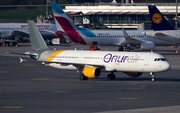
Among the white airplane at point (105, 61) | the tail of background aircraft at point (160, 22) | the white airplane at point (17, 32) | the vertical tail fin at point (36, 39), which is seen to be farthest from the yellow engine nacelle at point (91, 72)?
the white airplane at point (17, 32)

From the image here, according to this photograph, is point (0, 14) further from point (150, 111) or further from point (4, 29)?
point (150, 111)

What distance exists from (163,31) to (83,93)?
44712 mm

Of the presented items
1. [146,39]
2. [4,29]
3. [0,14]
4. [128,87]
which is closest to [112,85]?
[128,87]

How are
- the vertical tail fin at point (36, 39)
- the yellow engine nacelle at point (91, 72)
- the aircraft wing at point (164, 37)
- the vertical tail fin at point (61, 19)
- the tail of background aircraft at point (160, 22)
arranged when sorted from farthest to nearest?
the vertical tail fin at point (61, 19)
the tail of background aircraft at point (160, 22)
the aircraft wing at point (164, 37)
the vertical tail fin at point (36, 39)
the yellow engine nacelle at point (91, 72)

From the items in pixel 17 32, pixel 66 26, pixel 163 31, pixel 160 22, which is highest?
pixel 160 22

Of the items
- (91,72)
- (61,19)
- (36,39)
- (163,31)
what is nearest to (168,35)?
(163,31)

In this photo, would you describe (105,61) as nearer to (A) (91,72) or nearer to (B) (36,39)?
(A) (91,72)

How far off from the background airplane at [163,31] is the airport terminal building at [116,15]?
31.1 meters

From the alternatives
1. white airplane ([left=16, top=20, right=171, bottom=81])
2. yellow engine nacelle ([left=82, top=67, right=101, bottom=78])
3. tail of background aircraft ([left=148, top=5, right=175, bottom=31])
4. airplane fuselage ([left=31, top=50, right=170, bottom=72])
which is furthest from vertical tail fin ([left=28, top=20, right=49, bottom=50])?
tail of background aircraft ([left=148, top=5, right=175, bottom=31])

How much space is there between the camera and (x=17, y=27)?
105m

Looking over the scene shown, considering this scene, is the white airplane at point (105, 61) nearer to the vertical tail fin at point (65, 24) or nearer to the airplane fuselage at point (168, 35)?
the vertical tail fin at point (65, 24)

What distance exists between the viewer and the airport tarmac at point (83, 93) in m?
30.3

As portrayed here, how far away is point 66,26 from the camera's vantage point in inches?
3260

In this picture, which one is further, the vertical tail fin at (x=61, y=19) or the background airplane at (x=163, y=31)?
the vertical tail fin at (x=61, y=19)
